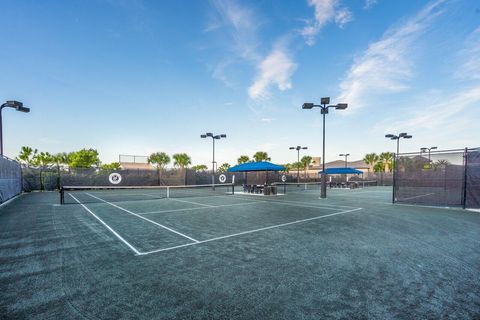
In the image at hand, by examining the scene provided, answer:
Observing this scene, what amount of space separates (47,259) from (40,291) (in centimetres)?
153

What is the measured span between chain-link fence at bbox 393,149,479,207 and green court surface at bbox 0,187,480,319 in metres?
5.69

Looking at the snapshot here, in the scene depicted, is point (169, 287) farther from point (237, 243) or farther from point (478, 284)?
point (478, 284)

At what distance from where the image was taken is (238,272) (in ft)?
12.3

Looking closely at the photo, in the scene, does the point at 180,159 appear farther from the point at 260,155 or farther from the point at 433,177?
the point at 433,177

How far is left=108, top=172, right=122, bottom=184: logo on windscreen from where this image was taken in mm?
25547

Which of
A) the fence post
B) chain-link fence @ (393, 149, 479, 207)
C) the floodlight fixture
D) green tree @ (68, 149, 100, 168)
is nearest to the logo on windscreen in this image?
the floodlight fixture

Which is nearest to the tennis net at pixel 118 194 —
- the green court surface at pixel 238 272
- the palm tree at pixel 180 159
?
the green court surface at pixel 238 272

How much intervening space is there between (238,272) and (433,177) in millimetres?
15736

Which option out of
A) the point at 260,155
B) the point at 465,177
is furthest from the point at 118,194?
the point at 260,155

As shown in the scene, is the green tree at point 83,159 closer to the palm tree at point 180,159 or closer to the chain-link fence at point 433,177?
the palm tree at point 180,159

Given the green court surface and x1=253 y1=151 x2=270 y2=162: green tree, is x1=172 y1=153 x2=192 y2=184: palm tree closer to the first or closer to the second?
x1=253 y1=151 x2=270 y2=162: green tree

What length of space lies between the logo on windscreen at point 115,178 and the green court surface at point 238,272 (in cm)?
2027

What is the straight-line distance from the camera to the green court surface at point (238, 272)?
2.71m

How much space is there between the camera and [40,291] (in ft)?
10.2
